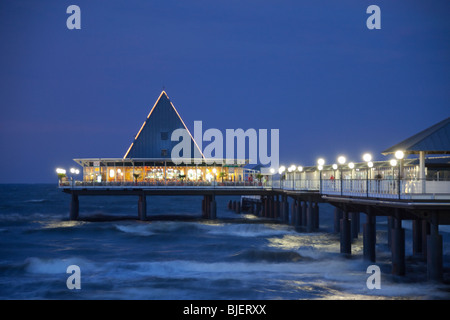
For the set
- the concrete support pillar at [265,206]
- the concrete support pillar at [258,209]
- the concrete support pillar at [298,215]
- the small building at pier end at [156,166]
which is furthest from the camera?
the concrete support pillar at [258,209]

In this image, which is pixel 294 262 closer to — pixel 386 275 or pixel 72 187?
pixel 386 275

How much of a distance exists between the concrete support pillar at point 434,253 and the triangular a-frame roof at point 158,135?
54.0m

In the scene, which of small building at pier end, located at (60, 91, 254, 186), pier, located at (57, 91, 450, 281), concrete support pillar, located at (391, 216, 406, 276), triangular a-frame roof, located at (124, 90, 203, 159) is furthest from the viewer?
triangular a-frame roof, located at (124, 90, 203, 159)

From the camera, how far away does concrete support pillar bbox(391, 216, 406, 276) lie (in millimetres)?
25703

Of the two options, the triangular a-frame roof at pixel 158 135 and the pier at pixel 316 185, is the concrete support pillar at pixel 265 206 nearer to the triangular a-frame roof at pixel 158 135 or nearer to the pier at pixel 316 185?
the pier at pixel 316 185

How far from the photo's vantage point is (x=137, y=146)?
7612 centimetres

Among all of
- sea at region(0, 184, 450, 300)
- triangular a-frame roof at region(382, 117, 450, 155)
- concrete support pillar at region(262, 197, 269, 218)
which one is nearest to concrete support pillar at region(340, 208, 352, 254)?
sea at region(0, 184, 450, 300)

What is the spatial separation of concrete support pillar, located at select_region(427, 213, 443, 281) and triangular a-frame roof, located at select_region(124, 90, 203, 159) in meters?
54.0

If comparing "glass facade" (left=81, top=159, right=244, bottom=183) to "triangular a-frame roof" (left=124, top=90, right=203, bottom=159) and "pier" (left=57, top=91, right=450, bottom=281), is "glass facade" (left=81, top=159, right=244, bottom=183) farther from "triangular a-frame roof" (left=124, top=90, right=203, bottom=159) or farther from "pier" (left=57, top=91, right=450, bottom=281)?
"triangular a-frame roof" (left=124, top=90, right=203, bottom=159)

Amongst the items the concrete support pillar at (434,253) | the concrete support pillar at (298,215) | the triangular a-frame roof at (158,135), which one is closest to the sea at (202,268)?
the concrete support pillar at (434,253)

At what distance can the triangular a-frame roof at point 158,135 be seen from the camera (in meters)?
75.8
